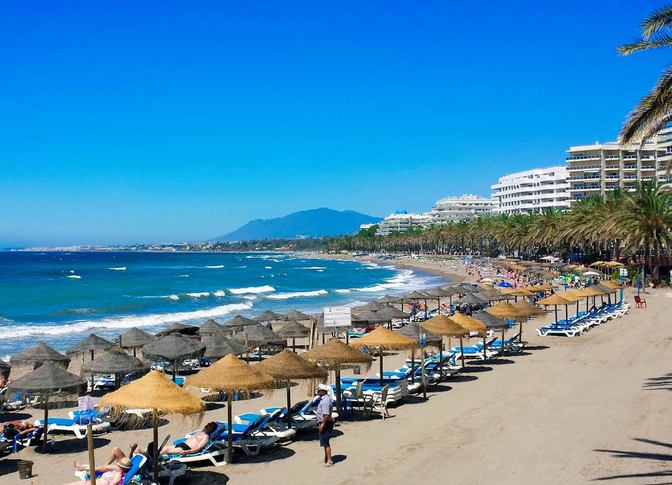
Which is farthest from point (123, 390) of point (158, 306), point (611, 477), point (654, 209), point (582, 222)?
point (582, 222)

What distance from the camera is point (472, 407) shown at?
13648 mm

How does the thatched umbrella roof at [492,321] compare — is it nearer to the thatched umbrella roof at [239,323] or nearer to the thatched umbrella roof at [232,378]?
the thatched umbrella roof at [239,323]

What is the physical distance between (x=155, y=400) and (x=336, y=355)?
4323mm

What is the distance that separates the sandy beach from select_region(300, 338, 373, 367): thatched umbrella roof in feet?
4.19

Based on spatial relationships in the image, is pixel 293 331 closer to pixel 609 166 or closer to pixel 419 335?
pixel 419 335

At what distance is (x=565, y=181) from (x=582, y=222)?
48054 mm

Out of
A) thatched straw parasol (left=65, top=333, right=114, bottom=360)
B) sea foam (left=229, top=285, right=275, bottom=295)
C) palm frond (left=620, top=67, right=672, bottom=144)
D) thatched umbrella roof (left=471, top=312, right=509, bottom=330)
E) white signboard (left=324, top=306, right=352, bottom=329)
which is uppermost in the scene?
palm frond (left=620, top=67, right=672, bottom=144)

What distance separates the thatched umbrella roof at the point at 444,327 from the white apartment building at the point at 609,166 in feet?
270

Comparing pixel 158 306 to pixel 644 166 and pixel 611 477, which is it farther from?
pixel 644 166

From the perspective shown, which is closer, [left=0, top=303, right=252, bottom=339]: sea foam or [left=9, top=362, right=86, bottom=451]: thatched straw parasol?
[left=9, top=362, right=86, bottom=451]: thatched straw parasol

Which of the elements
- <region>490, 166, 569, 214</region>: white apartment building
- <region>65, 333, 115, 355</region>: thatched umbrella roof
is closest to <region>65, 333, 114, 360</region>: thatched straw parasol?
<region>65, 333, 115, 355</region>: thatched umbrella roof

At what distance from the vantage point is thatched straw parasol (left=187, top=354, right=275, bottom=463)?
1040cm

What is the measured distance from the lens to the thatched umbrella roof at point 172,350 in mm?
16359

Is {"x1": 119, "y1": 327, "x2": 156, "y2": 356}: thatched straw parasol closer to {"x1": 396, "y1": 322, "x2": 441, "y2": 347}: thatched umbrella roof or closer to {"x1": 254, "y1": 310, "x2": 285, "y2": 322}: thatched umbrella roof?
{"x1": 254, "y1": 310, "x2": 285, "y2": 322}: thatched umbrella roof
